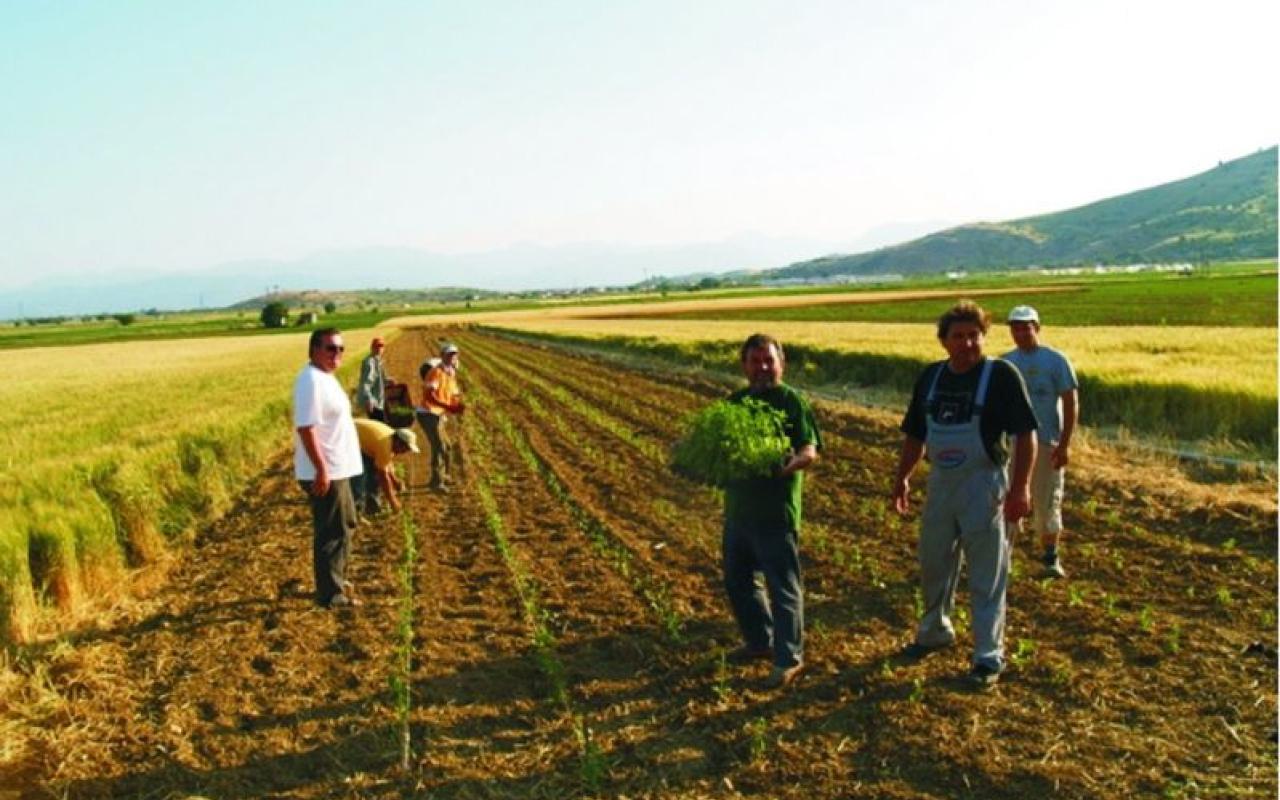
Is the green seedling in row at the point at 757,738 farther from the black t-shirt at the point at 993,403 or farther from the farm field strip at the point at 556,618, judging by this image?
the black t-shirt at the point at 993,403

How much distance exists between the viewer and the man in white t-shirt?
732cm

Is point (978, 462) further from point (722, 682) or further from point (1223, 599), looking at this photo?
point (1223, 599)

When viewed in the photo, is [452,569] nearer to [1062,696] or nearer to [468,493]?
[468,493]

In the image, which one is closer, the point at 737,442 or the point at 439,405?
the point at 737,442

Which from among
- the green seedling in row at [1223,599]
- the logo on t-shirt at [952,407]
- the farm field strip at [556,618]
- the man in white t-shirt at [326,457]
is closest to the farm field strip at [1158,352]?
the green seedling in row at [1223,599]

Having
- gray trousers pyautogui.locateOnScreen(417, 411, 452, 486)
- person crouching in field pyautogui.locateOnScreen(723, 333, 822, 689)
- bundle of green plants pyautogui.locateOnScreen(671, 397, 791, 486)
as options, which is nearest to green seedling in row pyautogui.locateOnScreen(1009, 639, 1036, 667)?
person crouching in field pyautogui.locateOnScreen(723, 333, 822, 689)

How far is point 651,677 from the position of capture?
6082 mm

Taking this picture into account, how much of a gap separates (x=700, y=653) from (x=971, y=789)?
2.17m

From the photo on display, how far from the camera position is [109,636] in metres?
7.36

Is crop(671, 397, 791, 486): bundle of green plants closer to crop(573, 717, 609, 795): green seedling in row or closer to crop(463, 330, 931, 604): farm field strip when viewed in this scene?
crop(573, 717, 609, 795): green seedling in row

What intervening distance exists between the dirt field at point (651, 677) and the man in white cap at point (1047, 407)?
526mm

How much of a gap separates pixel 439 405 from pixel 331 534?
471 centimetres

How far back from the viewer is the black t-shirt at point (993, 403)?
5.54 meters

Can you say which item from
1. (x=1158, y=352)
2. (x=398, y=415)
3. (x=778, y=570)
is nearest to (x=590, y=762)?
(x=778, y=570)
